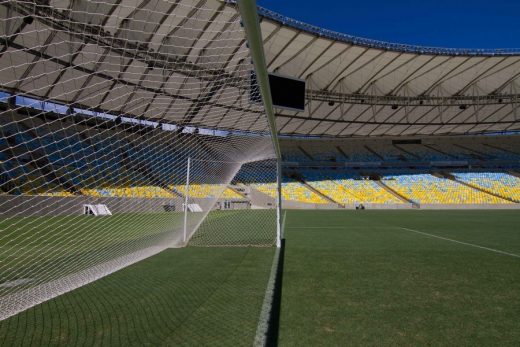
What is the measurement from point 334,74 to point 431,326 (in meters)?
23.1

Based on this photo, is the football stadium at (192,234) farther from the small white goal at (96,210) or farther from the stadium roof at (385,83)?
the stadium roof at (385,83)

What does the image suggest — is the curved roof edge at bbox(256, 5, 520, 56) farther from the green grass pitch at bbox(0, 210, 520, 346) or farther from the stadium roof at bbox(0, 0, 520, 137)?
the green grass pitch at bbox(0, 210, 520, 346)

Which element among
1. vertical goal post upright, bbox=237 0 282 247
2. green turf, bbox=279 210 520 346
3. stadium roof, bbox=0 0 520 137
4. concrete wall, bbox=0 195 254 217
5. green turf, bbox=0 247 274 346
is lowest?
green turf, bbox=0 247 274 346

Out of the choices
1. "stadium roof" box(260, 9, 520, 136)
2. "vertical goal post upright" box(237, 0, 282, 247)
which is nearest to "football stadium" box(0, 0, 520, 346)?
"vertical goal post upright" box(237, 0, 282, 247)

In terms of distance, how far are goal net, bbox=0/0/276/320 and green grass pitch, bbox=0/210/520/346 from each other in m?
0.51

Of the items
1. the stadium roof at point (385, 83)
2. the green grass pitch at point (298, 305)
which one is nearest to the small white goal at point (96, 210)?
the stadium roof at point (385, 83)

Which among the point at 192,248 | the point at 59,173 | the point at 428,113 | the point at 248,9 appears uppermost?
the point at 428,113

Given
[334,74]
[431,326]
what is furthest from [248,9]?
[334,74]

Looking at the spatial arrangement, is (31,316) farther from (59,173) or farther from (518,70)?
(518,70)

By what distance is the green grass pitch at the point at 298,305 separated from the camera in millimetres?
2225

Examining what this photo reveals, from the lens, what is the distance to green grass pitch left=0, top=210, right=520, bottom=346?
2225 mm

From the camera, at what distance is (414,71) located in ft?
77.6

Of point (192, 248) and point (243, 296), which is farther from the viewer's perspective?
point (192, 248)

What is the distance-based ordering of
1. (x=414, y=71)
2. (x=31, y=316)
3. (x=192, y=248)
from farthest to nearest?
(x=414, y=71), (x=192, y=248), (x=31, y=316)
